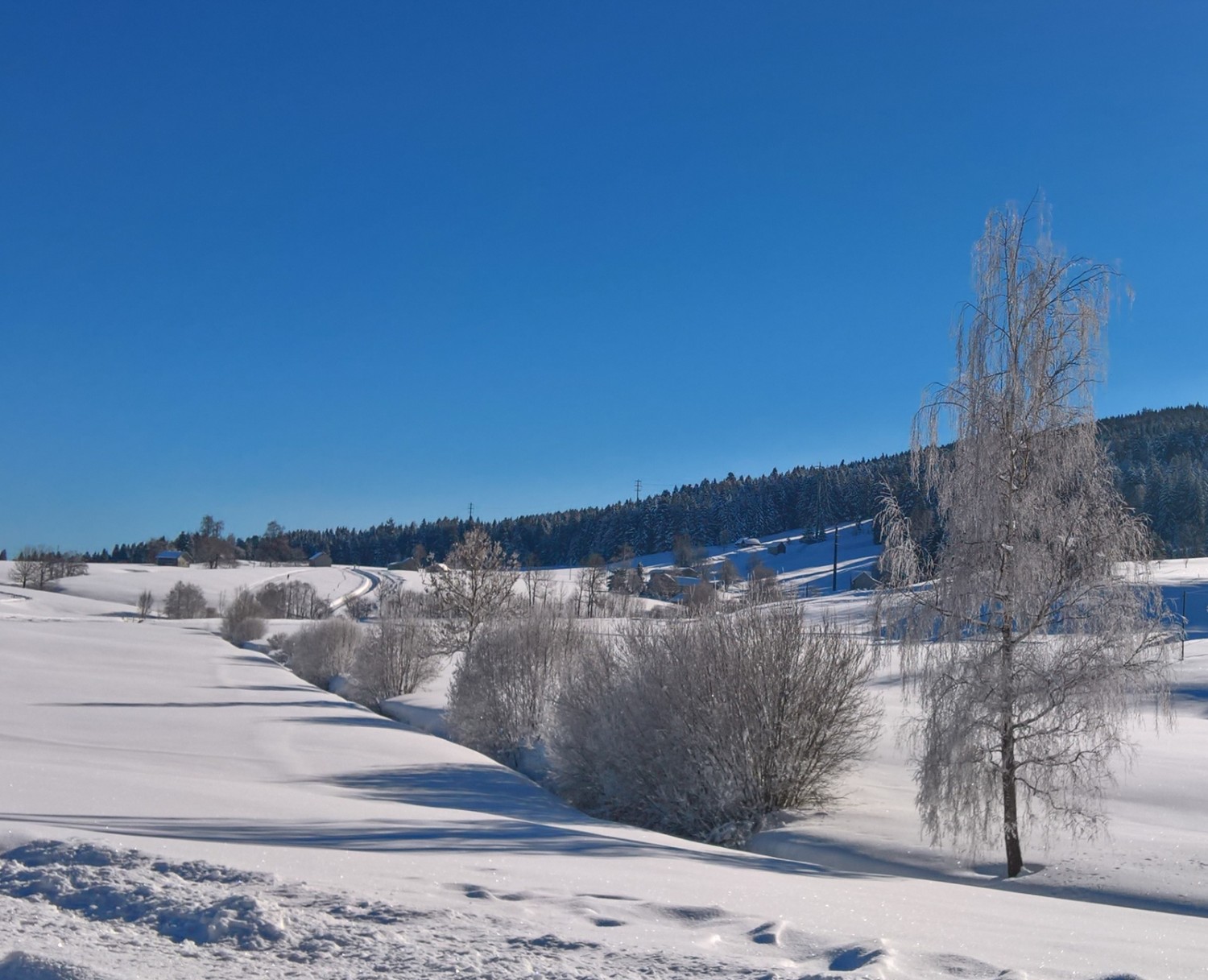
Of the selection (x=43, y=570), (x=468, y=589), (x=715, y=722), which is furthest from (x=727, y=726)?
(x=43, y=570)

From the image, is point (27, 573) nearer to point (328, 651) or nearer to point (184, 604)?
point (184, 604)

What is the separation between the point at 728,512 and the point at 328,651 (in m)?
108

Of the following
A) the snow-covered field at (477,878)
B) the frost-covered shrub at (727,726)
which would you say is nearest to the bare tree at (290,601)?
the snow-covered field at (477,878)

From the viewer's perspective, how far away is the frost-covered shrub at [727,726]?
55.6 feet

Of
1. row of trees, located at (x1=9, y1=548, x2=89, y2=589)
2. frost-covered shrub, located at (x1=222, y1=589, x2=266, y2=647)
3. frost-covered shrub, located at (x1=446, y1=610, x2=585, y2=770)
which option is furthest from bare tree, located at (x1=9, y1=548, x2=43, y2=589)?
frost-covered shrub, located at (x1=446, y1=610, x2=585, y2=770)

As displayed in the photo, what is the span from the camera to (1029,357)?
12.9 metres

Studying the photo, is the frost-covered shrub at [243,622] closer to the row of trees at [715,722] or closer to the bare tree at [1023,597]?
the row of trees at [715,722]

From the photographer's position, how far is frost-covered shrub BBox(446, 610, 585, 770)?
25078mm

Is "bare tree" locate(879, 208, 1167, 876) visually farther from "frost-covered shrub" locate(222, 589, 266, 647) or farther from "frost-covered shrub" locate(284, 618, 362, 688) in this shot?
"frost-covered shrub" locate(222, 589, 266, 647)

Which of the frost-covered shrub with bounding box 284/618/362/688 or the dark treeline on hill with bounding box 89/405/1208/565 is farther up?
the dark treeline on hill with bounding box 89/405/1208/565

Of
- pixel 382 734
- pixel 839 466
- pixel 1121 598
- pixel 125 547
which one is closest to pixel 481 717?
pixel 382 734

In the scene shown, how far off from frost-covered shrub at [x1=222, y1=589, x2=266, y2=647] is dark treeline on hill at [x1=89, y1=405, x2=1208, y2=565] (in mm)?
39590

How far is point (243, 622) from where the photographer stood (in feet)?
227

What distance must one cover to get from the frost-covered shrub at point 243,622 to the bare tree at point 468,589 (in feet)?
115
